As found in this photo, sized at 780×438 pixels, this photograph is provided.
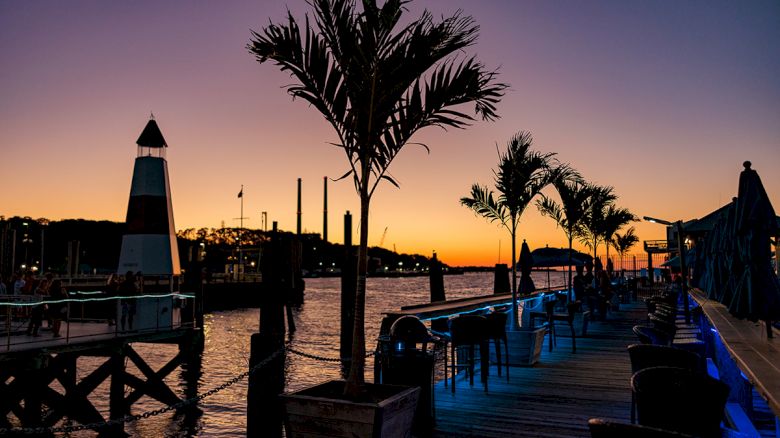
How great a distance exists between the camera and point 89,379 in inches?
→ 473

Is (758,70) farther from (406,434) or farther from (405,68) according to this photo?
(406,434)

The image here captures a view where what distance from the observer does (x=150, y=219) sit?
14922 mm

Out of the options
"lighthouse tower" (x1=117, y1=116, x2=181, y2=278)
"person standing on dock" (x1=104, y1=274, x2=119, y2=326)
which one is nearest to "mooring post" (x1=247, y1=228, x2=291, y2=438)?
"person standing on dock" (x1=104, y1=274, x2=119, y2=326)

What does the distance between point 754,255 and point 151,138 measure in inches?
576

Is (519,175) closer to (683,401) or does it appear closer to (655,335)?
(655,335)

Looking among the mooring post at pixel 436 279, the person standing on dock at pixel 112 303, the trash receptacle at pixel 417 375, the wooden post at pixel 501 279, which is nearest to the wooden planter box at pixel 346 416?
the trash receptacle at pixel 417 375

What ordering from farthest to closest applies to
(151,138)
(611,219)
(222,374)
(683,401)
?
(611,219)
(222,374)
(151,138)
(683,401)

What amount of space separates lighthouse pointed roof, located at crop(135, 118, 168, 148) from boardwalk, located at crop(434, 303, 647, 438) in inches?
430

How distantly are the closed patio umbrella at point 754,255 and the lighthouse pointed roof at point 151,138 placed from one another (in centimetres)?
1428

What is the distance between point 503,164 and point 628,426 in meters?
9.20

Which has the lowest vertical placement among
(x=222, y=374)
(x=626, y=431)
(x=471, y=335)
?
(x=222, y=374)

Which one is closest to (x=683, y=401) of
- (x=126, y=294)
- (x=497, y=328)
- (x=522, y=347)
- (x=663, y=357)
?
(x=663, y=357)

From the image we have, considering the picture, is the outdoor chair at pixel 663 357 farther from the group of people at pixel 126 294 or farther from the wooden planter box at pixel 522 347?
the group of people at pixel 126 294

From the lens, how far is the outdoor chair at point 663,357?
16.8 feet
